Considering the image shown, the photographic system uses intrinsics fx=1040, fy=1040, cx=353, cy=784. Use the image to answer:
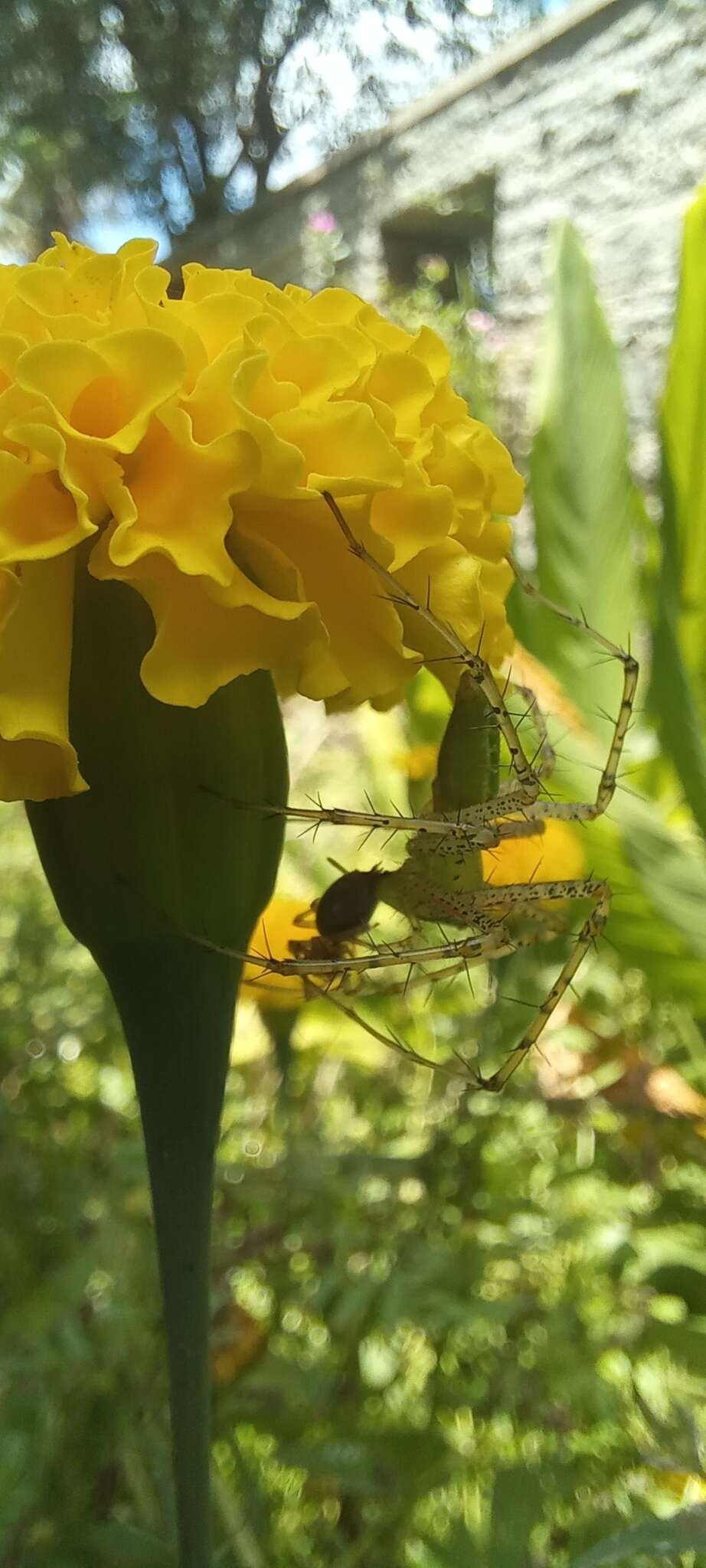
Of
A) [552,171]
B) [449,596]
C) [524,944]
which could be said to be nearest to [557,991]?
[524,944]

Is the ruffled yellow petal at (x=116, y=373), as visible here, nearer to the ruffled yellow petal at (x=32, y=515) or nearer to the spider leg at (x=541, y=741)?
the ruffled yellow petal at (x=32, y=515)

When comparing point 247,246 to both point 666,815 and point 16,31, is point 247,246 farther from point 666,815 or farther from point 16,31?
point 666,815

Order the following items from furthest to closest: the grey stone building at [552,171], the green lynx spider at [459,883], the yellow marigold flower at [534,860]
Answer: the grey stone building at [552,171] → the yellow marigold flower at [534,860] → the green lynx spider at [459,883]

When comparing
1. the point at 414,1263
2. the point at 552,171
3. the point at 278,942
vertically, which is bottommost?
the point at 414,1263

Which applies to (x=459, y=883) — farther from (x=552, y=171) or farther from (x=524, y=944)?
(x=552, y=171)

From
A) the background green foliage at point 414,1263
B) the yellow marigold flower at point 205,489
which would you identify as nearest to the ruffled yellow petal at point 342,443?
the yellow marigold flower at point 205,489

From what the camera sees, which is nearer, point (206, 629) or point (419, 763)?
point (206, 629)
